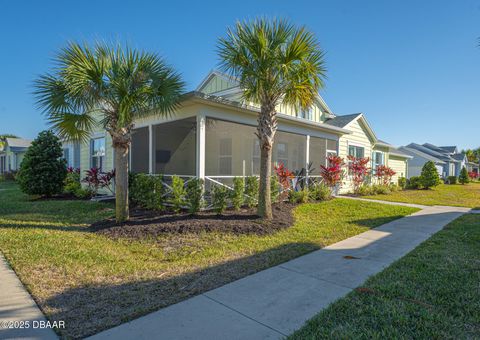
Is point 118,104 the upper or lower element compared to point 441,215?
upper

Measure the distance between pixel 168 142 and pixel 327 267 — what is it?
949cm

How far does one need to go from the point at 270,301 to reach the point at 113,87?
18.8ft

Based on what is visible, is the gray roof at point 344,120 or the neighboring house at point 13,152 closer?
the gray roof at point 344,120

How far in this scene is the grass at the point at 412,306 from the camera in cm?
239

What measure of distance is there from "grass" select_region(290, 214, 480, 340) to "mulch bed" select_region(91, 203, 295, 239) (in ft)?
10.2

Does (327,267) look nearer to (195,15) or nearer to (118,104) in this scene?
(118,104)

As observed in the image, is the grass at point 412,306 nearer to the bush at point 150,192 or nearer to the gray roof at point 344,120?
the bush at point 150,192

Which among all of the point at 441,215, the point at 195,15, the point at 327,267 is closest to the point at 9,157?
the point at 195,15

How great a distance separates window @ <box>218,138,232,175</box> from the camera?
13.2 meters

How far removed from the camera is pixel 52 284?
3.40 metres

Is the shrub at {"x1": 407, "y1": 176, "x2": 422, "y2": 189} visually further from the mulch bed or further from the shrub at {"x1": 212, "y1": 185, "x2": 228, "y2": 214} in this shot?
the shrub at {"x1": 212, "y1": 185, "x2": 228, "y2": 214}

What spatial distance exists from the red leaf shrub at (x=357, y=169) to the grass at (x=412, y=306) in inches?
397

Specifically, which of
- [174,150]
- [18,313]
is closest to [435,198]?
[174,150]

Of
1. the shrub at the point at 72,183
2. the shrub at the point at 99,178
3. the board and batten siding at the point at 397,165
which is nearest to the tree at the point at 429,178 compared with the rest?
the board and batten siding at the point at 397,165
